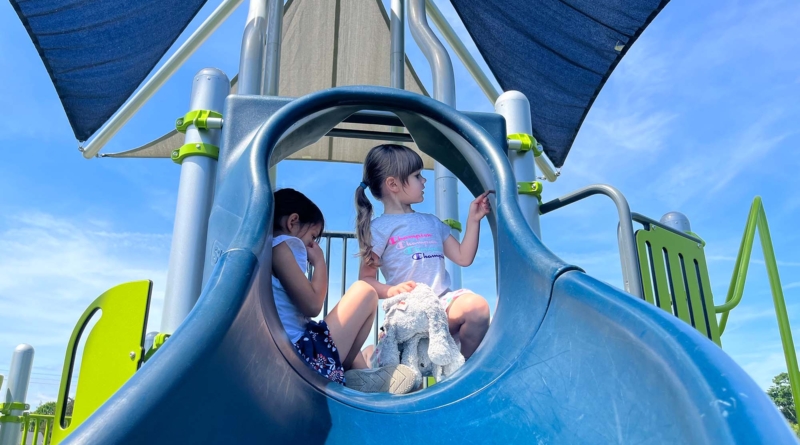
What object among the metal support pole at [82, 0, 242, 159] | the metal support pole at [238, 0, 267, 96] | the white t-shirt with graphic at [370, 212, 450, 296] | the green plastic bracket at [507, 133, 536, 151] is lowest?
the white t-shirt with graphic at [370, 212, 450, 296]

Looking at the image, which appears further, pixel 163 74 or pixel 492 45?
pixel 492 45

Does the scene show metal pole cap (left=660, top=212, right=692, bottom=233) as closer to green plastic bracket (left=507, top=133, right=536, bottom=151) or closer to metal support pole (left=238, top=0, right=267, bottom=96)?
green plastic bracket (left=507, top=133, right=536, bottom=151)

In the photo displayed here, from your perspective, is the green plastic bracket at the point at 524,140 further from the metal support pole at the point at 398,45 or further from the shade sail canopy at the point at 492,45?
the shade sail canopy at the point at 492,45

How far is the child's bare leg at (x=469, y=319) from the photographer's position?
1502 mm

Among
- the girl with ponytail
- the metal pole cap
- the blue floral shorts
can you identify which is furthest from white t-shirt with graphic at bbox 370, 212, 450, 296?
the metal pole cap

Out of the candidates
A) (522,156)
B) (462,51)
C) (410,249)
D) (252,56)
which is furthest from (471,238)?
(462,51)

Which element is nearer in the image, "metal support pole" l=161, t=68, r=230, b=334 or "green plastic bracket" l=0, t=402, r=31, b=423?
"metal support pole" l=161, t=68, r=230, b=334

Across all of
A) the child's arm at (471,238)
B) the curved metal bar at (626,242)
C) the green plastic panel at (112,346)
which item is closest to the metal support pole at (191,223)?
the green plastic panel at (112,346)

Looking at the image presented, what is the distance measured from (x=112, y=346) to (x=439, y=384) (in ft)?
3.63

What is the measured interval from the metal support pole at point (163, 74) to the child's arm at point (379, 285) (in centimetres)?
242

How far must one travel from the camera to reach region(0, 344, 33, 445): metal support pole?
353cm

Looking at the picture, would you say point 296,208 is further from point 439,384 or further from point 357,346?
point 439,384

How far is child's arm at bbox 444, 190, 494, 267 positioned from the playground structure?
0.05 m

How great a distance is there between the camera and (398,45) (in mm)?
2629
